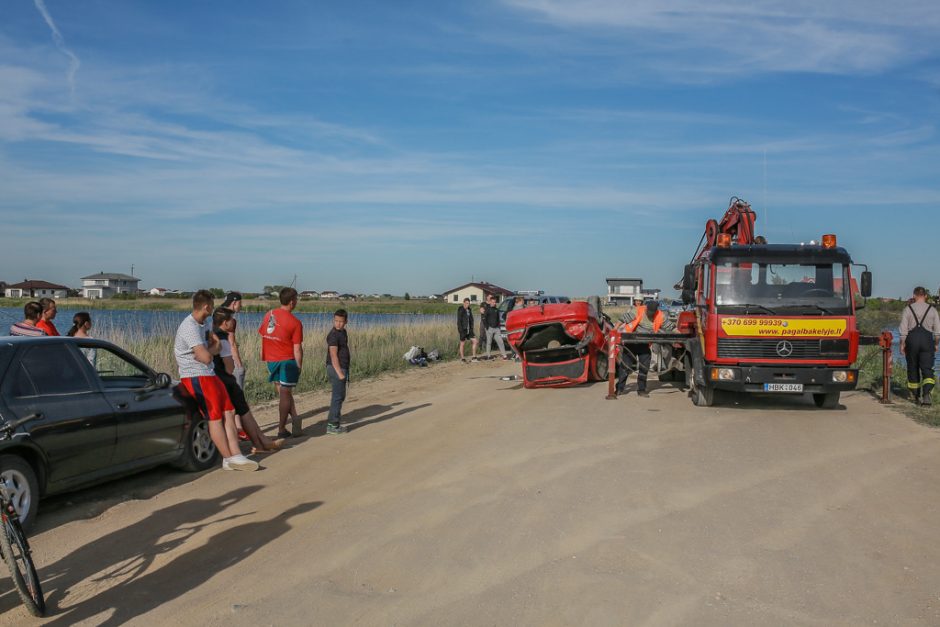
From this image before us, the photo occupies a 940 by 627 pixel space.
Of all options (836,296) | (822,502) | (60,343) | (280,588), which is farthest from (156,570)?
(836,296)

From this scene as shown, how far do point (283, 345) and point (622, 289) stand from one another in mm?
100774

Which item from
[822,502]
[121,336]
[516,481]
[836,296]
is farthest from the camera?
[121,336]

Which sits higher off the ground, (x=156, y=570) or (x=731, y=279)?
(x=731, y=279)

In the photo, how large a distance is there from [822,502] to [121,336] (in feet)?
53.7

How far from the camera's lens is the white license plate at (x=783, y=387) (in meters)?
14.0

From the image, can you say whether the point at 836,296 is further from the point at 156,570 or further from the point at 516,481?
the point at 156,570

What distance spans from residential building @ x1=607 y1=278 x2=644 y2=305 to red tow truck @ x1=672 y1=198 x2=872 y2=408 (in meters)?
85.0

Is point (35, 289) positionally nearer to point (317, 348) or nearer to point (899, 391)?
point (317, 348)

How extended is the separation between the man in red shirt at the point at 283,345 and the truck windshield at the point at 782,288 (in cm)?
702

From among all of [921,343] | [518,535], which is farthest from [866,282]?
[518,535]

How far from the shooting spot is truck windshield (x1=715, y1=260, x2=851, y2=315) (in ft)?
46.0

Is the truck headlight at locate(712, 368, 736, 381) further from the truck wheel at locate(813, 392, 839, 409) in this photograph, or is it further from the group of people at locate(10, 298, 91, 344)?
the group of people at locate(10, 298, 91, 344)

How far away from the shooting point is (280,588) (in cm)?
559

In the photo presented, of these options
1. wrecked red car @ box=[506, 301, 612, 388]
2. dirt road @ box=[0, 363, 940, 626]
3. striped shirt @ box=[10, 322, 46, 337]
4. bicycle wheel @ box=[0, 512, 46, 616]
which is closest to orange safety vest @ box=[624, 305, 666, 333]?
wrecked red car @ box=[506, 301, 612, 388]
